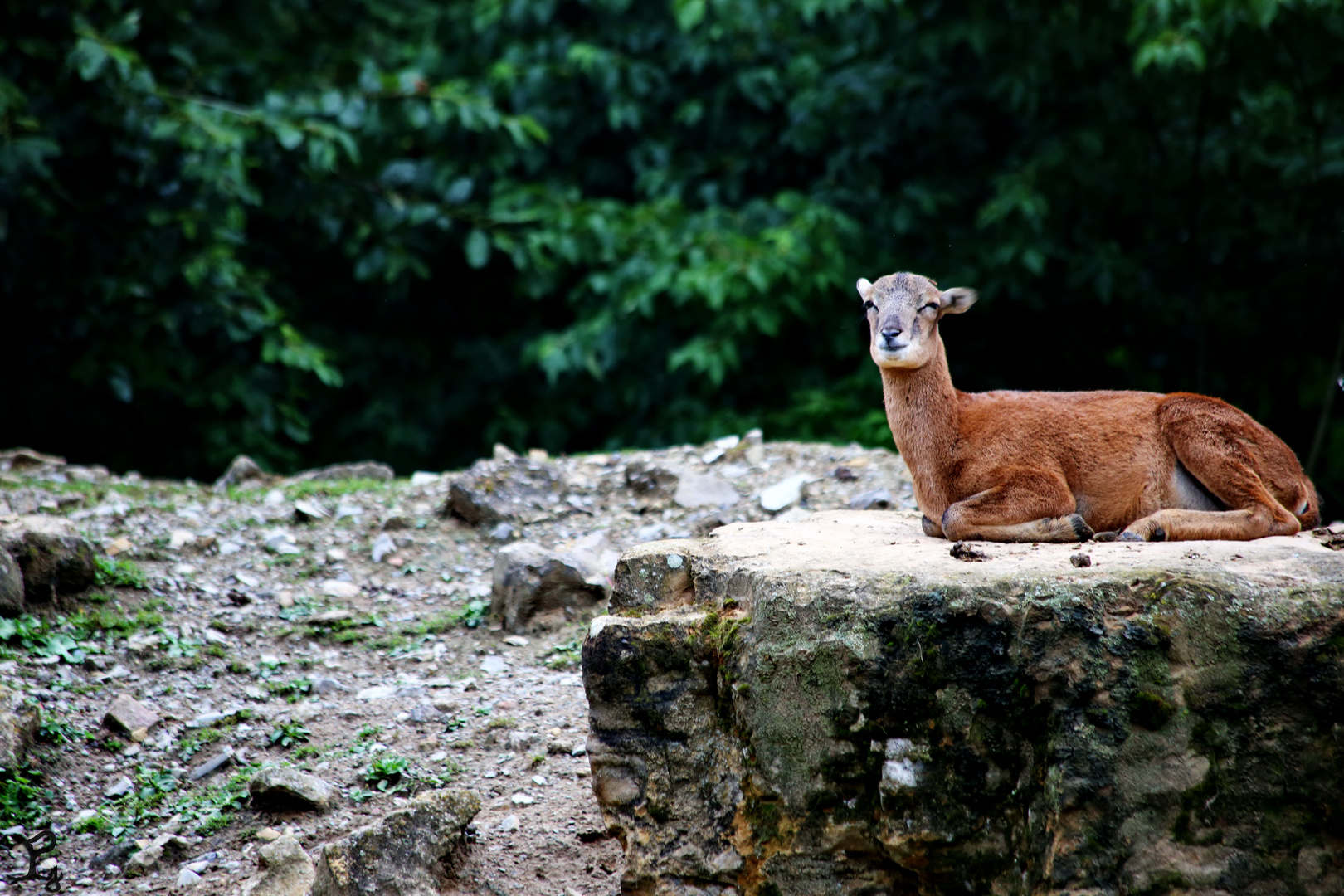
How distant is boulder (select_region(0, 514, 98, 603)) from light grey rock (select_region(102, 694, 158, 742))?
0.90 meters

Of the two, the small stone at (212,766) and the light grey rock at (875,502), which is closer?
the small stone at (212,766)

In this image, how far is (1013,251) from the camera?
33.7ft

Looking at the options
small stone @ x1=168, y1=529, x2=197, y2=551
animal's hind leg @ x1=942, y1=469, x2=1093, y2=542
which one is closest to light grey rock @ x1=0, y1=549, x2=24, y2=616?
small stone @ x1=168, y1=529, x2=197, y2=551

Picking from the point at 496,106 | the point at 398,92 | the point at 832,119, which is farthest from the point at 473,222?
the point at 832,119

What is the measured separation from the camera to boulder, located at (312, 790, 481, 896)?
413cm

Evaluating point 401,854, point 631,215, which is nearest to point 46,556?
point 401,854

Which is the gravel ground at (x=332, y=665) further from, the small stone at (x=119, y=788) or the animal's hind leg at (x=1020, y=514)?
the animal's hind leg at (x=1020, y=514)

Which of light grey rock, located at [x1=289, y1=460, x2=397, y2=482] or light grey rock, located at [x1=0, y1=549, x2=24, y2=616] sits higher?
light grey rock, located at [x1=289, y1=460, x2=397, y2=482]

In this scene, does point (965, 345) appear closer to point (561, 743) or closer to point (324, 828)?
point (561, 743)

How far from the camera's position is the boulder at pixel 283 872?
14.1 ft

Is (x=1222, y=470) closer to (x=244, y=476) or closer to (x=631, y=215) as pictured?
(x=244, y=476)

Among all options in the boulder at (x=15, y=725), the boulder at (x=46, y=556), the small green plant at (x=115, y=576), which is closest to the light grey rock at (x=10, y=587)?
the boulder at (x=46, y=556)

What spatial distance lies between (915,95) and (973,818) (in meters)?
9.12

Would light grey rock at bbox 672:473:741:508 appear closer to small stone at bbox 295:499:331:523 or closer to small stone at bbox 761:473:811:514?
small stone at bbox 761:473:811:514
